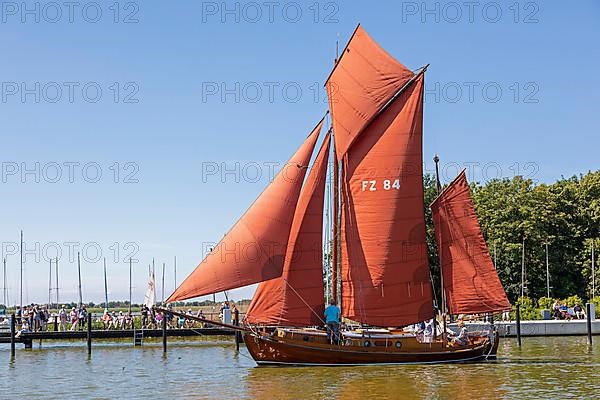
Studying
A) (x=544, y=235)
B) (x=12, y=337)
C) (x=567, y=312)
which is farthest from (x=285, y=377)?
Result: (x=544, y=235)

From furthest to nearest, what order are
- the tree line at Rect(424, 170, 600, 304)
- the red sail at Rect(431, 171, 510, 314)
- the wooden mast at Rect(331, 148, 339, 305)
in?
1. the tree line at Rect(424, 170, 600, 304)
2. the red sail at Rect(431, 171, 510, 314)
3. the wooden mast at Rect(331, 148, 339, 305)

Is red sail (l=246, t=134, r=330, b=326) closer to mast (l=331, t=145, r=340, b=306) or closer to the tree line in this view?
mast (l=331, t=145, r=340, b=306)

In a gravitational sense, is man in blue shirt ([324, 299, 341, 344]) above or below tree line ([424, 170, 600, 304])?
below

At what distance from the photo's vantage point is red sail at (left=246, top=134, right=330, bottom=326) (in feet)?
109

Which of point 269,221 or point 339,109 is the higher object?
point 339,109

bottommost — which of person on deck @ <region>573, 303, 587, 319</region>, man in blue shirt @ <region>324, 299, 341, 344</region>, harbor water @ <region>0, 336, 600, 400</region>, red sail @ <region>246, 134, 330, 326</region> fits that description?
harbor water @ <region>0, 336, 600, 400</region>

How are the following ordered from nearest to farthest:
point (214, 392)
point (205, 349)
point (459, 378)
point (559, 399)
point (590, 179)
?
1. point (559, 399)
2. point (214, 392)
3. point (459, 378)
4. point (205, 349)
5. point (590, 179)

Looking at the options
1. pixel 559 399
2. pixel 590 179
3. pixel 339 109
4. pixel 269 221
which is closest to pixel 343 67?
pixel 339 109

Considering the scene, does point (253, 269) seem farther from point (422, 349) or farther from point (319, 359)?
point (422, 349)

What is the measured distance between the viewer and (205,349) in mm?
44500

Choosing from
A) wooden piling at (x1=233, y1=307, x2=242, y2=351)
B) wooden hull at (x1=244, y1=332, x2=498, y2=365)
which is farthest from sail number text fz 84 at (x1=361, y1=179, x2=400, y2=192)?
wooden piling at (x1=233, y1=307, x2=242, y2=351)

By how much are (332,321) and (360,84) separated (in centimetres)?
899

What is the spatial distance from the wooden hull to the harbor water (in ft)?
1.44

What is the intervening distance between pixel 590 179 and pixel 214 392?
161 feet
